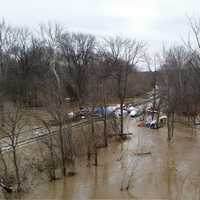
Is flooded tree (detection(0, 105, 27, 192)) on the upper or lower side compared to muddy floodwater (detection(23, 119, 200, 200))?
upper

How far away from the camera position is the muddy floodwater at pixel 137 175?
50.6 ft

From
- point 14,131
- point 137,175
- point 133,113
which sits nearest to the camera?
point 14,131

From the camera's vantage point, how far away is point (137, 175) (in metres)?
17.9

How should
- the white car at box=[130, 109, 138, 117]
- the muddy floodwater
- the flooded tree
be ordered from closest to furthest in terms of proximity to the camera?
the flooded tree, the muddy floodwater, the white car at box=[130, 109, 138, 117]

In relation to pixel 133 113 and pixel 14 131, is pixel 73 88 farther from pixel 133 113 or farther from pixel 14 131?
pixel 14 131

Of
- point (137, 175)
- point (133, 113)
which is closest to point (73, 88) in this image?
point (133, 113)

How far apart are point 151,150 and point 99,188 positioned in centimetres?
817

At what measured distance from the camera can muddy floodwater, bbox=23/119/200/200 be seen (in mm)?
15430

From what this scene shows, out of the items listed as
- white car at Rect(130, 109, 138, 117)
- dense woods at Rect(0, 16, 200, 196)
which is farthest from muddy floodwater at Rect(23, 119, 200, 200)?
white car at Rect(130, 109, 138, 117)

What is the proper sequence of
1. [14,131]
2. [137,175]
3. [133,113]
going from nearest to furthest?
[14,131] < [137,175] < [133,113]

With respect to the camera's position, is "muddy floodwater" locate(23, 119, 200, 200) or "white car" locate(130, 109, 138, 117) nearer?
"muddy floodwater" locate(23, 119, 200, 200)

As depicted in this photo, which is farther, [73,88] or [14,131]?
[73,88]

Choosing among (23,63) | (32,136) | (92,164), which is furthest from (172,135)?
(23,63)

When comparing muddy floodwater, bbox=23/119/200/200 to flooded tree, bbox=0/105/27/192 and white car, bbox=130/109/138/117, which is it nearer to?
flooded tree, bbox=0/105/27/192
